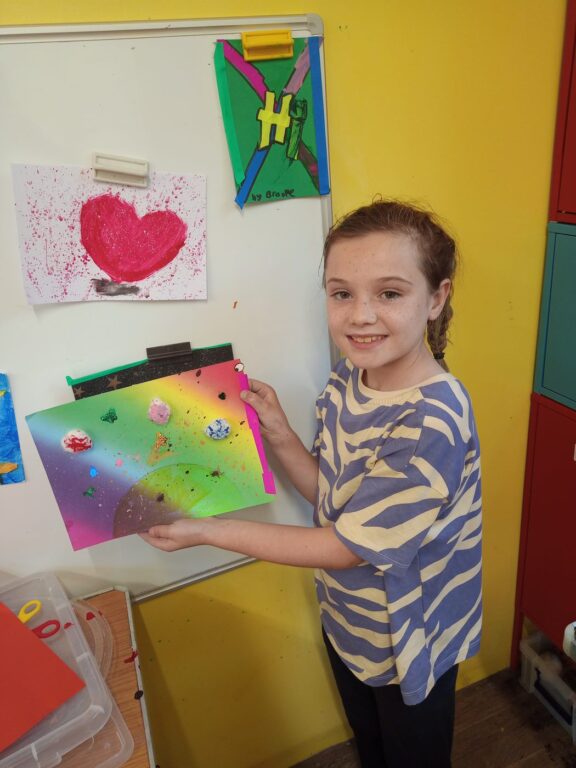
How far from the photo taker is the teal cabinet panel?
117 centimetres

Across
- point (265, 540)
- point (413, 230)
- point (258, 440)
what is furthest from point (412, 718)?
point (413, 230)

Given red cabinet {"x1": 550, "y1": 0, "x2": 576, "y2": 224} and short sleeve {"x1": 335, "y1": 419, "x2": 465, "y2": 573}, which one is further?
red cabinet {"x1": 550, "y1": 0, "x2": 576, "y2": 224}

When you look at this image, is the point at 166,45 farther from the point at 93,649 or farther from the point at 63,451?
the point at 93,649

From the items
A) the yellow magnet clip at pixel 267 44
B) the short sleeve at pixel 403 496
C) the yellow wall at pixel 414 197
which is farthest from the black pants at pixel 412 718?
the yellow magnet clip at pixel 267 44

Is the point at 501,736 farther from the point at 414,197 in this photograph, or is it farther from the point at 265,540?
the point at 414,197

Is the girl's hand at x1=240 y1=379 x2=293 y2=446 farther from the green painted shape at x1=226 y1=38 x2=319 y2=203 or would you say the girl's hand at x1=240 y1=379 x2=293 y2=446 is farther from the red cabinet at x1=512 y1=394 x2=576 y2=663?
the red cabinet at x1=512 y1=394 x2=576 y2=663

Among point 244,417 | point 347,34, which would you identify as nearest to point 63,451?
point 244,417

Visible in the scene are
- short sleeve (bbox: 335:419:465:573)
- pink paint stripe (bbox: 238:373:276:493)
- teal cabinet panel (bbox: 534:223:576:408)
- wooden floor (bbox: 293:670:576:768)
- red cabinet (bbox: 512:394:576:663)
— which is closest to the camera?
short sleeve (bbox: 335:419:465:573)

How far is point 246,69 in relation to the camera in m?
0.87

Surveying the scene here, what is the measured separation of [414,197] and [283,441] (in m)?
0.53

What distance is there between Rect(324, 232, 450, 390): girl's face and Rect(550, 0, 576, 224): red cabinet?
18.8 inches

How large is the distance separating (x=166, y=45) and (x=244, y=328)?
0.45 metres

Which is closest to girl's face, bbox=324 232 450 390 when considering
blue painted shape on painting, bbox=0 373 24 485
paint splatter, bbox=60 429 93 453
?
paint splatter, bbox=60 429 93 453

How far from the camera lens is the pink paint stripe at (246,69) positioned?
858mm
